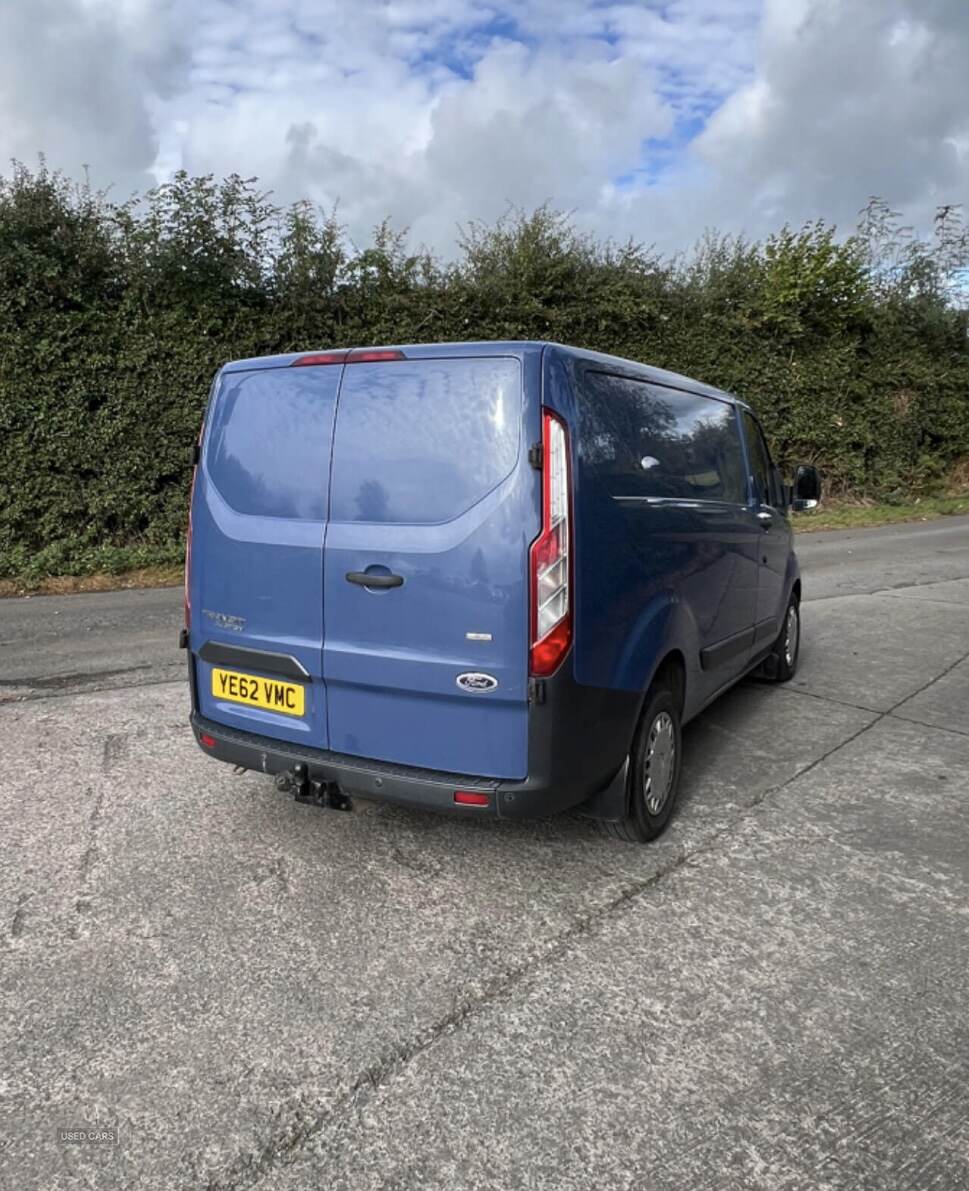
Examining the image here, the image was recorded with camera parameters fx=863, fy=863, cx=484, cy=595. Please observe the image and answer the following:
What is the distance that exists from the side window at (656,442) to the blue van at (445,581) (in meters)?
0.02

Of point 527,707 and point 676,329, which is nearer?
point 527,707

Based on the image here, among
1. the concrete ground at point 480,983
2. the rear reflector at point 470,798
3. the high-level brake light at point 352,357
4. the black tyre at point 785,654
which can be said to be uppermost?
the high-level brake light at point 352,357

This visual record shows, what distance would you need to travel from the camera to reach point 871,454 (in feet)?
59.3

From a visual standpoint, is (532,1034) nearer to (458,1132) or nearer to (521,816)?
(458,1132)

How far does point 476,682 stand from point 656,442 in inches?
54.8

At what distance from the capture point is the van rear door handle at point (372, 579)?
2949 mm

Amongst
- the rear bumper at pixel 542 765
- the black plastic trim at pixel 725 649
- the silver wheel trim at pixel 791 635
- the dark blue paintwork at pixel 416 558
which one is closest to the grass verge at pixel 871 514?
the silver wheel trim at pixel 791 635

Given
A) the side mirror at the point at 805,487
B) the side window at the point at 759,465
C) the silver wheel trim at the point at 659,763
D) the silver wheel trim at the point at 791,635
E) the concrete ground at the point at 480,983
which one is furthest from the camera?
the silver wheel trim at the point at 791,635

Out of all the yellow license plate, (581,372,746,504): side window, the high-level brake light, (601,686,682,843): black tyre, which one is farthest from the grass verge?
the yellow license plate

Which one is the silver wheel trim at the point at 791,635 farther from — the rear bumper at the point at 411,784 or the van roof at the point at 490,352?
the rear bumper at the point at 411,784

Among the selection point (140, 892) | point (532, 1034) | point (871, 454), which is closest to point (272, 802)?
point (140, 892)

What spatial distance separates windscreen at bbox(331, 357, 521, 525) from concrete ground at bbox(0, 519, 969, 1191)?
4.66ft

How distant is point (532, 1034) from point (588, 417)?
1965 mm

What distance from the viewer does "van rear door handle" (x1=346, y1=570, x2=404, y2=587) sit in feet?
9.68
